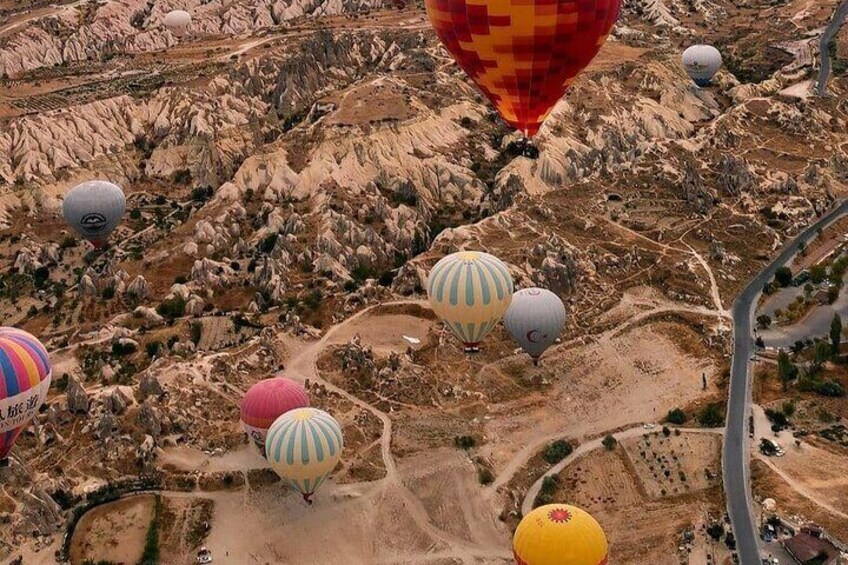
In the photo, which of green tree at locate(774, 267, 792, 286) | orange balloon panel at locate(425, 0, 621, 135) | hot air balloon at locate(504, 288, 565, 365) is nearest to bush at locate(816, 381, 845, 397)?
green tree at locate(774, 267, 792, 286)

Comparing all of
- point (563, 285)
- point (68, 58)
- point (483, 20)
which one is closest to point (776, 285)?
point (563, 285)

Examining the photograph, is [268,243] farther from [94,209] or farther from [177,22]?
[177,22]

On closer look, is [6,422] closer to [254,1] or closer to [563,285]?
[563,285]

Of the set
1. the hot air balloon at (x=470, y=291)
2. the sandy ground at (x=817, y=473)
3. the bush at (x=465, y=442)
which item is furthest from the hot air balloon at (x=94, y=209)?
the sandy ground at (x=817, y=473)

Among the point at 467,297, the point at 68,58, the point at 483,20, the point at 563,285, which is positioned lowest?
the point at 563,285

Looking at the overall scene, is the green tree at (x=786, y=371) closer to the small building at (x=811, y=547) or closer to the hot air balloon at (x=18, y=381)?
the small building at (x=811, y=547)

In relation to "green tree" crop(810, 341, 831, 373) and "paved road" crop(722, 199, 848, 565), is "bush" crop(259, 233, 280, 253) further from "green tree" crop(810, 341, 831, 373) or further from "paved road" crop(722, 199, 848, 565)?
"green tree" crop(810, 341, 831, 373)
